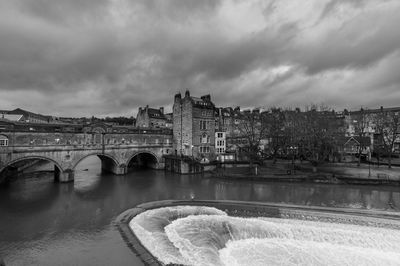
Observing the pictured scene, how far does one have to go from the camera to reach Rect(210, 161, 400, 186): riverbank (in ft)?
99.2

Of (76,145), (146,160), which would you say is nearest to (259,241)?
Result: (76,145)

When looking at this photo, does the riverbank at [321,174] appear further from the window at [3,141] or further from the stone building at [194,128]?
the window at [3,141]

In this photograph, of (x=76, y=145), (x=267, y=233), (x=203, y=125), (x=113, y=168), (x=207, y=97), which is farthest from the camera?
(x=207, y=97)

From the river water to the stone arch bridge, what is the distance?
3.17 meters

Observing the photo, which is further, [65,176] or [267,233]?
[65,176]

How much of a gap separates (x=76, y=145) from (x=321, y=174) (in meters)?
38.0

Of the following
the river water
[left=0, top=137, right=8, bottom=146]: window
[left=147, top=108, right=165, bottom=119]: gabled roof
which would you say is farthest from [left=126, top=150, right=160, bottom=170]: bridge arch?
[left=147, top=108, right=165, bottom=119]: gabled roof

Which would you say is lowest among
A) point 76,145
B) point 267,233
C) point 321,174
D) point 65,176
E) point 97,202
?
point 267,233

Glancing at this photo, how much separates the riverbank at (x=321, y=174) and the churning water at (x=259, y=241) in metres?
16.0

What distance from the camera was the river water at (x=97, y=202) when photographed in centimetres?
1298

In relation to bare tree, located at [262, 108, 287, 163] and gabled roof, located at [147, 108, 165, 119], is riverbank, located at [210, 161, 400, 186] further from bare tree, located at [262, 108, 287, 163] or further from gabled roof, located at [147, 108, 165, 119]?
gabled roof, located at [147, 108, 165, 119]

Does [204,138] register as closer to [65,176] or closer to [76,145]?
[76,145]

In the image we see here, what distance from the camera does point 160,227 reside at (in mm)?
16219

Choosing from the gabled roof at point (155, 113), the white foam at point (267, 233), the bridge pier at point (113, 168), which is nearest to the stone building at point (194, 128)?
the bridge pier at point (113, 168)
